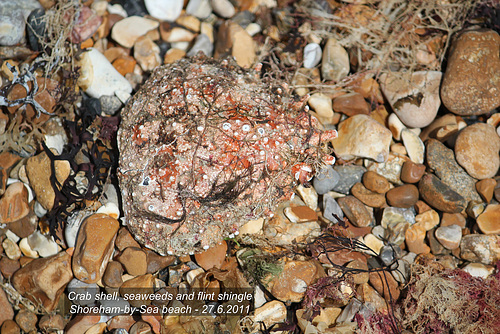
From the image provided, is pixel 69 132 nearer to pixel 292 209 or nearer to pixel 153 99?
pixel 153 99

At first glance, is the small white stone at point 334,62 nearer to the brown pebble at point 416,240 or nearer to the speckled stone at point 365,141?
the speckled stone at point 365,141

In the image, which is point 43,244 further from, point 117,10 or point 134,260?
point 117,10

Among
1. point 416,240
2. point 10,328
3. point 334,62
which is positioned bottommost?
point 10,328

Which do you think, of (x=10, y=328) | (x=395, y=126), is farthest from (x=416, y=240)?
(x=10, y=328)

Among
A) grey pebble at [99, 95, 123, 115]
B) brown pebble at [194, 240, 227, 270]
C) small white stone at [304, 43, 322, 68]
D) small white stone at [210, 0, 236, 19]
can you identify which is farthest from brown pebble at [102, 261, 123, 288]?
small white stone at [210, 0, 236, 19]

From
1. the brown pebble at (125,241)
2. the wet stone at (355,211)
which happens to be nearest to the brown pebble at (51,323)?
the brown pebble at (125,241)

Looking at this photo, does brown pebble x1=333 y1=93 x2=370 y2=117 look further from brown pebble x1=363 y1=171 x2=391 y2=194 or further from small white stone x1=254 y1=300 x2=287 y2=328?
small white stone x1=254 y1=300 x2=287 y2=328
